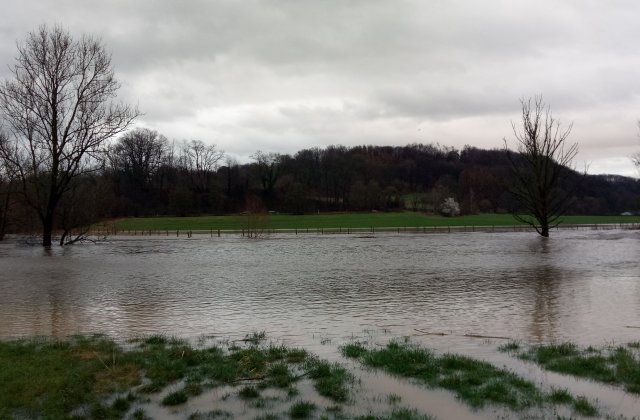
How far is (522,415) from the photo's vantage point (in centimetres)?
545

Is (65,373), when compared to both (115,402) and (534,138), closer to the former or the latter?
(115,402)

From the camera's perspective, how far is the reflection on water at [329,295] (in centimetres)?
1077

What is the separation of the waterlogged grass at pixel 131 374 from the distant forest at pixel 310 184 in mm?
96196

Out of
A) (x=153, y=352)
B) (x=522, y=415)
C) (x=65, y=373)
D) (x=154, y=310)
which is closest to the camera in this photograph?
(x=522, y=415)

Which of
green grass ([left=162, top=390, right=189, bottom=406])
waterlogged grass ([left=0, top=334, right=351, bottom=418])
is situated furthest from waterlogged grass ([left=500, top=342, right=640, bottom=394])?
green grass ([left=162, top=390, right=189, bottom=406])

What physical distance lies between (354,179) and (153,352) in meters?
133

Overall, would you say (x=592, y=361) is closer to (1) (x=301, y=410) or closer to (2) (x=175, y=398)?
(1) (x=301, y=410)

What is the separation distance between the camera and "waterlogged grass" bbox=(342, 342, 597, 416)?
5848 mm

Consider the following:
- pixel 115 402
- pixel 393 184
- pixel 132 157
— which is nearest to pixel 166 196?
pixel 132 157

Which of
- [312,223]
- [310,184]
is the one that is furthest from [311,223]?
[310,184]

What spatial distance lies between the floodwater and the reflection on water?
39mm

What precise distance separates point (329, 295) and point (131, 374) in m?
8.83

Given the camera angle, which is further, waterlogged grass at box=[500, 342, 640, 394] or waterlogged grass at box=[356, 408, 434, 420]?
waterlogged grass at box=[500, 342, 640, 394]

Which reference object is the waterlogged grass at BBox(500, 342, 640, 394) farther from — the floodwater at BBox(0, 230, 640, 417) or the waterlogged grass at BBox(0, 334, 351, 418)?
the waterlogged grass at BBox(0, 334, 351, 418)
